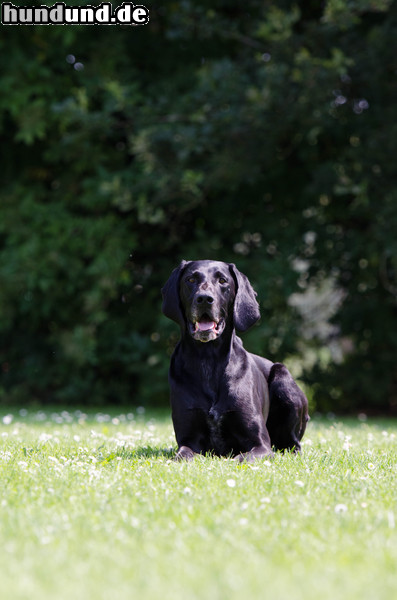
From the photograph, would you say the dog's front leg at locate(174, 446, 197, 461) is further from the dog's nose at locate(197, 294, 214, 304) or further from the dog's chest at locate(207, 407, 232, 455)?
the dog's nose at locate(197, 294, 214, 304)

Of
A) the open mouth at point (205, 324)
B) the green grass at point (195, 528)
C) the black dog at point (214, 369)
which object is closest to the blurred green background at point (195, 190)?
the black dog at point (214, 369)

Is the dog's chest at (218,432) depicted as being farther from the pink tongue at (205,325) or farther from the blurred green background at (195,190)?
the blurred green background at (195,190)

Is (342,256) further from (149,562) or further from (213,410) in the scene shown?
(149,562)

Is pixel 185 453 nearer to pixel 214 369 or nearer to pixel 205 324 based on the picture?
pixel 214 369

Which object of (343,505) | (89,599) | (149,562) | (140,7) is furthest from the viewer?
(140,7)

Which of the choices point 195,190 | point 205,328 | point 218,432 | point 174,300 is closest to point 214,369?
point 205,328

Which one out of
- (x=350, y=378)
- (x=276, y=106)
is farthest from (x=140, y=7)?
(x=350, y=378)

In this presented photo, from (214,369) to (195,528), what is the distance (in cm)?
221

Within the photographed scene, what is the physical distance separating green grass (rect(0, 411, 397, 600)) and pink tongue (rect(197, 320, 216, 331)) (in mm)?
899

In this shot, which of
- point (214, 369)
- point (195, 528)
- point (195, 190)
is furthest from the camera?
point (195, 190)

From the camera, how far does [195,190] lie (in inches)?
472

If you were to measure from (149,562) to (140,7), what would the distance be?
42.2 feet

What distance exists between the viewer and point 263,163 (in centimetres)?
1284

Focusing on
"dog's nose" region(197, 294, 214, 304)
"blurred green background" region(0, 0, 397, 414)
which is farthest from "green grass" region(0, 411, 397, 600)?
"blurred green background" region(0, 0, 397, 414)
